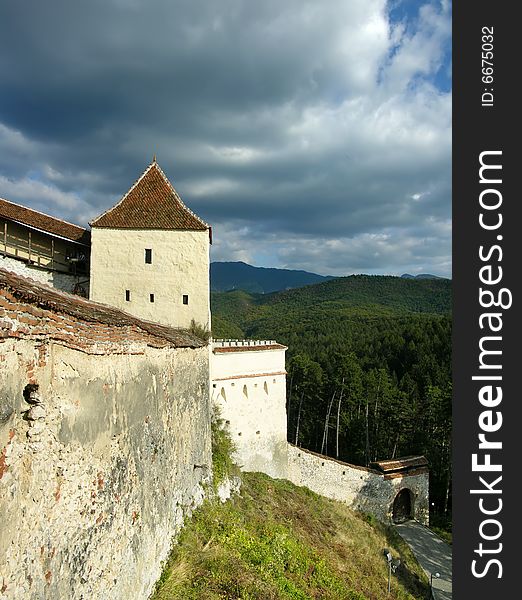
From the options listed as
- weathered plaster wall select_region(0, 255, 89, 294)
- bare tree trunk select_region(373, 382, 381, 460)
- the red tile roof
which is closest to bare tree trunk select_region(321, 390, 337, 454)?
bare tree trunk select_region(373, 382, 381, 460)

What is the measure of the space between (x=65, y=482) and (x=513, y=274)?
656 centimetres

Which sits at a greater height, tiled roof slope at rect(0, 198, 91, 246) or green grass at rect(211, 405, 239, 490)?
tiled roof slope at rect(0, 198, 91, 246)

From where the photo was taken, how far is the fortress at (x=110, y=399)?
401 cm

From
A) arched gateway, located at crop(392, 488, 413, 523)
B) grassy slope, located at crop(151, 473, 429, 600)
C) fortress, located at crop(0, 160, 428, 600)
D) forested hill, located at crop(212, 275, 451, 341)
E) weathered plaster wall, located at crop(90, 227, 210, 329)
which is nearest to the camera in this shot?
fortress, located at crop(0, 160, 428, 600)

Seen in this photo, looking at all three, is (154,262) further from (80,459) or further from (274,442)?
(80,459)

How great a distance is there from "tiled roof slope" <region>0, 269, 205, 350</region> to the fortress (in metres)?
0.02

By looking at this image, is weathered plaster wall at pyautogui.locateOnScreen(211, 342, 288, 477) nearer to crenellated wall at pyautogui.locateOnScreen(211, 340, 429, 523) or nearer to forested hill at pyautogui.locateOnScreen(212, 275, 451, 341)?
crenellated wall at pyautogui.locateOnScreen(211, 340, 429, 523)

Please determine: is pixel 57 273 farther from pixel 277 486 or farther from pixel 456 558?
pixel 456 558

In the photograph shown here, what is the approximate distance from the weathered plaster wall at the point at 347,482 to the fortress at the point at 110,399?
12.4ft

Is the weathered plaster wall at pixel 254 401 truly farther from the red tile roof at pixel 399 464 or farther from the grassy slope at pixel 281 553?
the red tile roof at pixel 399 464

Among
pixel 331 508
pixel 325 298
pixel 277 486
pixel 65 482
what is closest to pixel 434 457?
pixel 331 508

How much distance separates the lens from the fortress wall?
152 inches

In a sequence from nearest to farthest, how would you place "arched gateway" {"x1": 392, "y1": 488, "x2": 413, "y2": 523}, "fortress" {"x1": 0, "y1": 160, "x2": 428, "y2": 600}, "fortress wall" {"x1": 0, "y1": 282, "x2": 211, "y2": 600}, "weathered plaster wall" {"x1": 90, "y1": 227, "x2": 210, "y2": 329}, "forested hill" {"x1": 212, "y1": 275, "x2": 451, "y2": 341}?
"fortress wall" {"x1": 0, "y1": 282, "x2": 211, "y2": 600}
"fortress" {"x1": 0, "y1": 160, "x2": 428, "y2": 600}
"weathered plaster wall" {"x1": 90, "y1": 227, "x2": 210, "y2": 329}
"arched gateway" {"x1": 392, "y1": 488, "x2": 413, "y2": 523}
"forested hill" {"x1": 212, "y1": 275, "x2": 451, "y2": 341}

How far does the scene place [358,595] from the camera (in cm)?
1165
